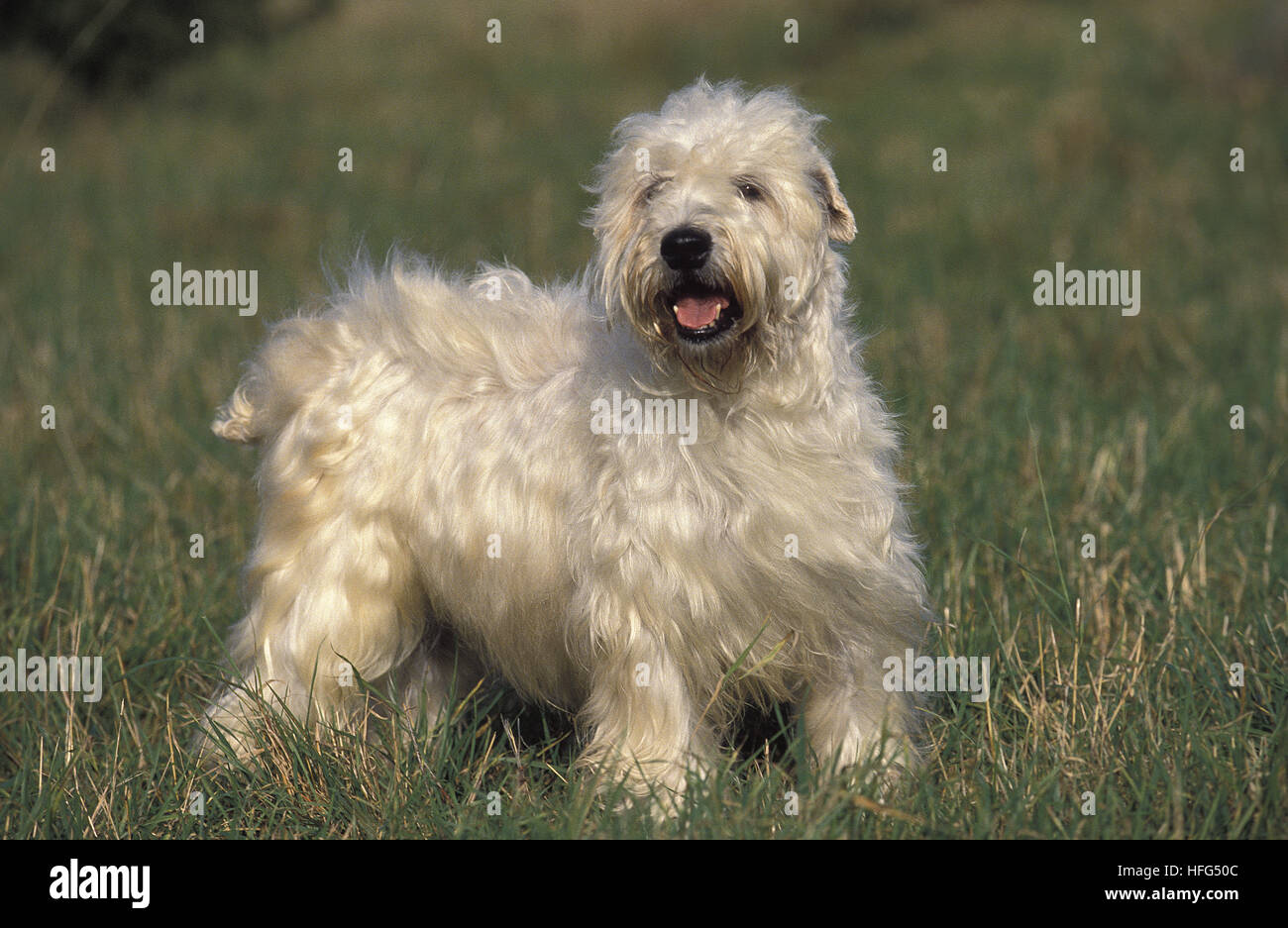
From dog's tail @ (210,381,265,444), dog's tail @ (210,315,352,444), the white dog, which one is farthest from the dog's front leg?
dog's tail @ (210,381,265,444)

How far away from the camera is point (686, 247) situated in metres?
3.48

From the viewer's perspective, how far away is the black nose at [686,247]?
3471mm

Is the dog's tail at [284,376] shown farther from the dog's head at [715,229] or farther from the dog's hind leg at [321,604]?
the dog's head at [715,229]

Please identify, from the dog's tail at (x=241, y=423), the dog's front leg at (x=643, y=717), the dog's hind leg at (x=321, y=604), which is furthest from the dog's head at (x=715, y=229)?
the dog's tail at (x=241, y=423)

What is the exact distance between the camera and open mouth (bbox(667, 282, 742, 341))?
3551 millimetres

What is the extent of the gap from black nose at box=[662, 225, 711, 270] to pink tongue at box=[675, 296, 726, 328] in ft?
0.32

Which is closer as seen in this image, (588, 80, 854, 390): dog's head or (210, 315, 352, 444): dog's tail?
(588, 80, 854, 390): dog's head

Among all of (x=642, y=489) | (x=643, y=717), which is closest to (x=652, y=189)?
(x=642, y=489)

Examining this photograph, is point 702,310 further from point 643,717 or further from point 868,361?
point 868,361

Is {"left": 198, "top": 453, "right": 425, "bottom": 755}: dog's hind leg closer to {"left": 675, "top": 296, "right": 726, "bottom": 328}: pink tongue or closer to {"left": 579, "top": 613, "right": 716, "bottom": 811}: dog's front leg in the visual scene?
{"left": 579, "top": 613, "right": 716, "bottom": 811}: dog's front leg

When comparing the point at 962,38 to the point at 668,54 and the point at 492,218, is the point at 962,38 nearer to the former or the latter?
the point at 668,54

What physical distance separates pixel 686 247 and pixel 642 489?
2.12ft
